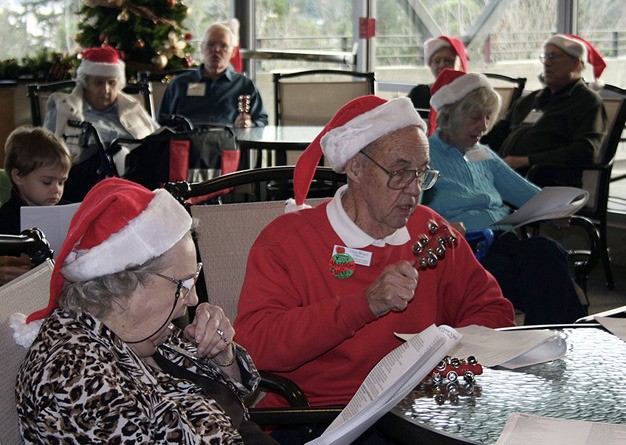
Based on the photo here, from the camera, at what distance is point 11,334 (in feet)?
5.12

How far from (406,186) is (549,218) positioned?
1.15m

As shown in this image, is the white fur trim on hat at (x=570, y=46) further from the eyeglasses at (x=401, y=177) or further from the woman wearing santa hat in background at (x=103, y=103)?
the eyeglasses at (x=401, y=177)

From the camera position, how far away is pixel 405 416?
1552 millimetres

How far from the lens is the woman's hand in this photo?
178cm

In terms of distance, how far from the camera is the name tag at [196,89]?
6367 millimetres

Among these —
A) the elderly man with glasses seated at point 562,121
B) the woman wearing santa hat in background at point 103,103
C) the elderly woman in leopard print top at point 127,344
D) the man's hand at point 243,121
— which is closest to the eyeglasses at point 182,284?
the elderly woman in leopard print top at point 127,344

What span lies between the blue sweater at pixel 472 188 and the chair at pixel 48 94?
276 cm

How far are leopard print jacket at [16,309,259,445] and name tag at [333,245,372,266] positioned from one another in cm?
66

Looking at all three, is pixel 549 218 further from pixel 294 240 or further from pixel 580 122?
pixel 580 122

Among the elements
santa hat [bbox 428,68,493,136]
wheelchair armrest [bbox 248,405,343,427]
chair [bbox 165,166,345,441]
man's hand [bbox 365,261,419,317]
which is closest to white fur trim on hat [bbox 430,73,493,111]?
santa hat [bbox 428,68,493,136]

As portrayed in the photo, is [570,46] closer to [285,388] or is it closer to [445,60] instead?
[445,60]

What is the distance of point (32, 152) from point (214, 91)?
3.14m

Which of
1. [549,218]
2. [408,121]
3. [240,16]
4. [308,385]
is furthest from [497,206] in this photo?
[240,16]

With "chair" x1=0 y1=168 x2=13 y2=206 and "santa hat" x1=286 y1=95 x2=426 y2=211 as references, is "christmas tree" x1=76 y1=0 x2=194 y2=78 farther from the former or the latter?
"santa hat" x1=286 y1=95 x2=426 y2=211
